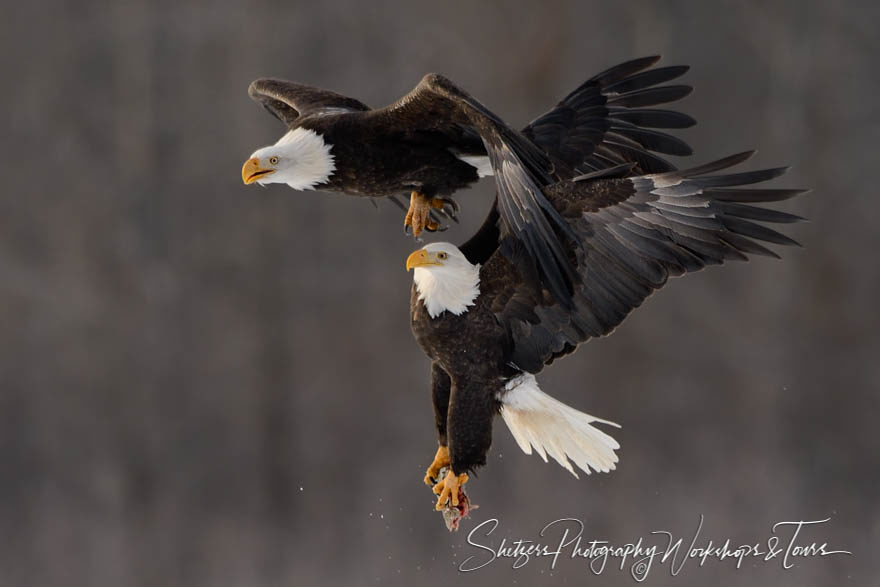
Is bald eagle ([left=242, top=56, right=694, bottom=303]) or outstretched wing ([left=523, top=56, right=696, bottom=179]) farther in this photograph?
outstretched wing ([left=523, top=56, right=696, bottom=179])

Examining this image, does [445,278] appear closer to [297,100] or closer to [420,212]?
[420,212]

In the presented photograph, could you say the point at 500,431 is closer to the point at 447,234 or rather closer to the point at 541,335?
the point at 447,234

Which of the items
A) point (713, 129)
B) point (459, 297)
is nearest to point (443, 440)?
point (459, 297)

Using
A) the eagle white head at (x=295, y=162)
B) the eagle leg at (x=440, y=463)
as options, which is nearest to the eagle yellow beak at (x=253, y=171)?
the eagle white head at (x=295, y=162)

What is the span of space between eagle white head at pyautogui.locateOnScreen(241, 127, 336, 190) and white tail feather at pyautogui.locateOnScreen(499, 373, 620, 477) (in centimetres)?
70

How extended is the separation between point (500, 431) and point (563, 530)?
599 millimetres

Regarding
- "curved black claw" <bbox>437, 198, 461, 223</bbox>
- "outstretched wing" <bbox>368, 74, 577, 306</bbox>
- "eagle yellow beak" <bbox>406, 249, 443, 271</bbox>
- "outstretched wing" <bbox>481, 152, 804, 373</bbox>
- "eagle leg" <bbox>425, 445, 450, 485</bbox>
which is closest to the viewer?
"outstretched wing" <bbox>368, 74, 577, 306</bbox>

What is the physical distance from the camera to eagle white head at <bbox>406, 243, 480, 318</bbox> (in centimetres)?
256

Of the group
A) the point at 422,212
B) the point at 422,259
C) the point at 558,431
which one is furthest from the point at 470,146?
the point at 558,431

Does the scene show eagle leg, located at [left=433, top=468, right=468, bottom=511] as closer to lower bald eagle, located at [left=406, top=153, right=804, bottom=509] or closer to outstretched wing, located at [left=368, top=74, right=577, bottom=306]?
lower bald eagle, located at [left=406, top=153, right=804, bottom=509]

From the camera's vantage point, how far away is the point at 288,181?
2615 millimetres

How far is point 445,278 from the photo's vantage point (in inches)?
102

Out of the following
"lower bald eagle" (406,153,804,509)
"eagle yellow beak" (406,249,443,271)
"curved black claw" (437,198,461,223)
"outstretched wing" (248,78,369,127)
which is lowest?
"lower bald eagle" (406,153,804,509)

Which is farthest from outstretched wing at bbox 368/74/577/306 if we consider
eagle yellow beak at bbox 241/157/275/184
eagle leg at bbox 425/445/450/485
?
eagle leg at bbox 425/445/450/485
